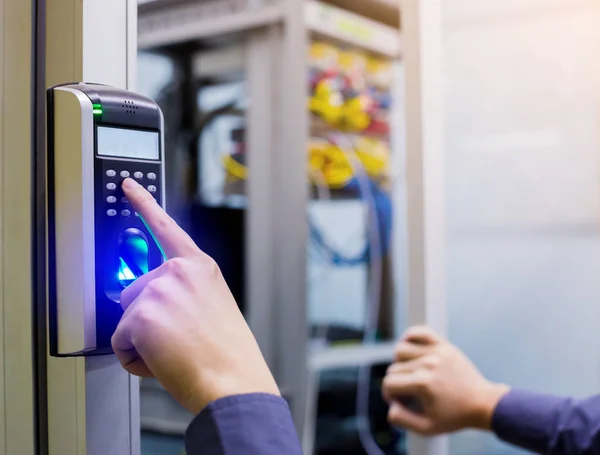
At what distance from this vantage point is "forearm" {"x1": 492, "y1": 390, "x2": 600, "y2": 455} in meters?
0.83

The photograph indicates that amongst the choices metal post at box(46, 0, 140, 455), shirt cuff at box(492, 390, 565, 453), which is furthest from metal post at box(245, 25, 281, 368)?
metal post at box(46, 0, 140, 455)

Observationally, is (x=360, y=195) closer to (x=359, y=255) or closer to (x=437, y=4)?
(x=359, y=255)

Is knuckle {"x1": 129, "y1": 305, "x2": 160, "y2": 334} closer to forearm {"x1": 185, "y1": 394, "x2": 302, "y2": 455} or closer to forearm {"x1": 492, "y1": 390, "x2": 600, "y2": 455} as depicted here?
forearm {"x1": 185, "y1": 394, "x2": 302, "y2": 455}

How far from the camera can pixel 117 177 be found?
0.41 m

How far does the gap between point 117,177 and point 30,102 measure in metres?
0.13

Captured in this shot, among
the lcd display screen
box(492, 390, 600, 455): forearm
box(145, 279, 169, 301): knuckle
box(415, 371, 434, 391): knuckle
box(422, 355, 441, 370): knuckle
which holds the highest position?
the lcd display screen

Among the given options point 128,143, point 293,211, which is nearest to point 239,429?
point 128,143

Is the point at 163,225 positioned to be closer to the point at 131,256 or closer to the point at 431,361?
the point at 131,256

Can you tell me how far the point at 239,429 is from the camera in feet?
1.15

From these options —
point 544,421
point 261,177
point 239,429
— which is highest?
point 261,177

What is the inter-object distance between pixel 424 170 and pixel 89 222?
1.61 ft

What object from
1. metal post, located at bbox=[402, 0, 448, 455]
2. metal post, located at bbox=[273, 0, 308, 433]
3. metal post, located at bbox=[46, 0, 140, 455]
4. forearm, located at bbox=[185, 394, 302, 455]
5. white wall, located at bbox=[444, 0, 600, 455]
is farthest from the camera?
metal post, located at bbox=[273, 0, 308, 433]

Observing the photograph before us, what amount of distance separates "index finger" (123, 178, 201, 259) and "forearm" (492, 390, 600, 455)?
24.0 inches

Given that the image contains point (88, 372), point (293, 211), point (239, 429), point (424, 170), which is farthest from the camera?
point (293, 211)
